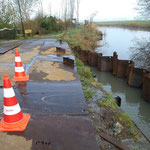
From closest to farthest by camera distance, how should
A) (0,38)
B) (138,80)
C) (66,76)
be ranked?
(66,76), (138,80), (0,38)

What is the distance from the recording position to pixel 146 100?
19.2 ft

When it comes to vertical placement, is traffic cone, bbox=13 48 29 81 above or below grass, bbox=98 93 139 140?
above

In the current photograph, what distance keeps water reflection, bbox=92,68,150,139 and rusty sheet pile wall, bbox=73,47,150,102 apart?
322 mm

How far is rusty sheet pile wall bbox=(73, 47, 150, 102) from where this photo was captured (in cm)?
596

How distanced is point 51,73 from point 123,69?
222 inches

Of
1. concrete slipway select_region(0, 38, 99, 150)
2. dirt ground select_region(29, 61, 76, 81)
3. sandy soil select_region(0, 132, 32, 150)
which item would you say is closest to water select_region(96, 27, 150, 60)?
dirt ground select_region(29, 61, 76, 81)

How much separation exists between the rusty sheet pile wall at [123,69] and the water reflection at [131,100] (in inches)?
12.7

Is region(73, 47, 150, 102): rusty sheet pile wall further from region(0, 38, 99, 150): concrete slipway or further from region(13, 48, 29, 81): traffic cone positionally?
region(13, 48, 29, 81): traffic cone

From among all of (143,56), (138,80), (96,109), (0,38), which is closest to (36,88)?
(96,109)

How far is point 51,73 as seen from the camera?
3.90 metres

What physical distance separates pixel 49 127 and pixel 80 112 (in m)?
0.58

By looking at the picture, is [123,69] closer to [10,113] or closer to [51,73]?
[51,73]

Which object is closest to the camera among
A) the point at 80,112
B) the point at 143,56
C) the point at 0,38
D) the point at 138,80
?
the point at 80,112

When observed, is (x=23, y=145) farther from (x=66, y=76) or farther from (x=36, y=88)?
(x=66, y=76)
